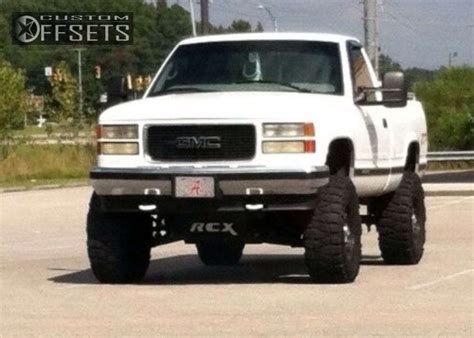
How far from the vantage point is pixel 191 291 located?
15023mm

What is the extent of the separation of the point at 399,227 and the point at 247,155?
3103mm

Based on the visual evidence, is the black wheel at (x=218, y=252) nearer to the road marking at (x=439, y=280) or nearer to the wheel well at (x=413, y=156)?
the wheel well at (x=413, y=156)

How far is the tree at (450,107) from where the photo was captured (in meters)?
59.4

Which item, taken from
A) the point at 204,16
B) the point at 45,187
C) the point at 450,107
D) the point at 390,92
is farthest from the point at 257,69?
the point at 450,107

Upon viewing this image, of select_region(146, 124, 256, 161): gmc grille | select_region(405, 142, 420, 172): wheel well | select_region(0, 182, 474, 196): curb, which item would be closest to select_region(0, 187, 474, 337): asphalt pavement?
select_region(405, 142, 420, 172): wheel well

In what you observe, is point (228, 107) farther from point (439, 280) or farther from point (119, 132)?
point (439, 280)

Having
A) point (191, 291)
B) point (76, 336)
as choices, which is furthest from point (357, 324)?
point (191, 291)

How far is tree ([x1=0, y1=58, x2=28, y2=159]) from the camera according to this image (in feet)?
174

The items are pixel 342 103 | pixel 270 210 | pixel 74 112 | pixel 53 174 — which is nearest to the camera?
pixel 270 210

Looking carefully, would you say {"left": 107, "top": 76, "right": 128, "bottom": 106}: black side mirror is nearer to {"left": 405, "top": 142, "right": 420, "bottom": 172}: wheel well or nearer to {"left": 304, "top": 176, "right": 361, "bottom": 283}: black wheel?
{"left": 304, "top": 176, "right": 361, "bottom": 283}: black wheel

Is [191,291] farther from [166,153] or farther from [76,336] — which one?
[76,336]

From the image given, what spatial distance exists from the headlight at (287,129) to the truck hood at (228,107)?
0.06m

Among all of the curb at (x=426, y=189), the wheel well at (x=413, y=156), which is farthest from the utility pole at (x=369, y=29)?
the wheel well at (x=413, y=156)

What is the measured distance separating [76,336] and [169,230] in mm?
4007
